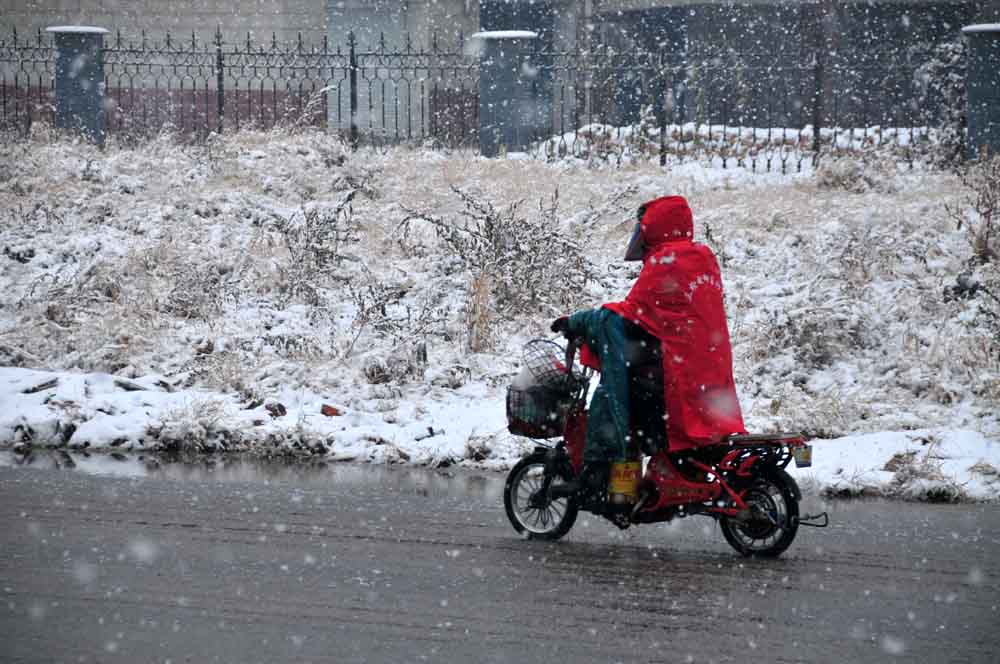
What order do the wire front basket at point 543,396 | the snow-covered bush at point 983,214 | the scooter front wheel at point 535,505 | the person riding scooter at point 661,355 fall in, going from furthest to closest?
the snow-covered bush at point 983,214
the scooter front wheel at point 535,505
the wire front basket at point 543,396
the person riding scooter at point 661,355

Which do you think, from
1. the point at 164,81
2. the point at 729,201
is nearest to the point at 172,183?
the point at 729,201

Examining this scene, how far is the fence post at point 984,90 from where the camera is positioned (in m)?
17.5

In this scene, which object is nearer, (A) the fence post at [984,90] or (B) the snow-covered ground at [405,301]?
(B) the snow-covered ground at [405,301]

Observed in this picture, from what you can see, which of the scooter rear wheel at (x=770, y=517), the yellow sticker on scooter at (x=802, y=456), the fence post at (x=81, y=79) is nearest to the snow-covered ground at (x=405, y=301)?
the fence post at (x=81, y=79)

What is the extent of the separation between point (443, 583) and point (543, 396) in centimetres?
140

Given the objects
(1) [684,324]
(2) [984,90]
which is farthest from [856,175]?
(1) [684,324]

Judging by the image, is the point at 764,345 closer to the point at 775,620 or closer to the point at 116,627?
the point at 775,620

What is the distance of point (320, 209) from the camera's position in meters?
15.9

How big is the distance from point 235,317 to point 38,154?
249 inches

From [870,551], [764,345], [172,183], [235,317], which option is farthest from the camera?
[172,183]

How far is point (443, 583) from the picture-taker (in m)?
5.96

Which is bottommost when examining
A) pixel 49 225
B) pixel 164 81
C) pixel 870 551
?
pixel 870 551

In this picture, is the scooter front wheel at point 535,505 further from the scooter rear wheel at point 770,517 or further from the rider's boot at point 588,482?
the scooter rear wheel at point 770,517

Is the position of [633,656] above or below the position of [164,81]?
below
